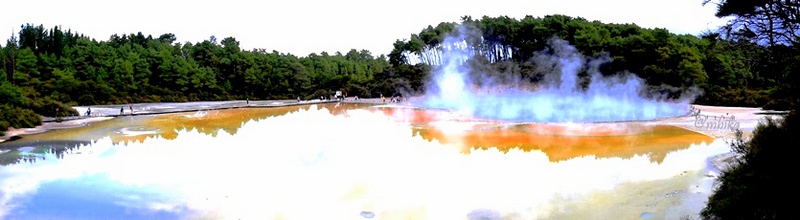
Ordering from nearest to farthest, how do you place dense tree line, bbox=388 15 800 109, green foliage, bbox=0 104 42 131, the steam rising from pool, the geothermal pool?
the geothermal pool
green foliage, bbox=0 104 42 131
the steam rising from pool
dense tree line, bbox=388 15 800 109

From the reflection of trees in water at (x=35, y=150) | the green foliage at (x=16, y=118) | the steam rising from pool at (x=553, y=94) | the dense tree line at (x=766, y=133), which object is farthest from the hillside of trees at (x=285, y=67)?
the dense tree line at (x=766, y=133)

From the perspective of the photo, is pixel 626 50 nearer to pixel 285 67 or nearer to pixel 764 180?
pixel 285 67

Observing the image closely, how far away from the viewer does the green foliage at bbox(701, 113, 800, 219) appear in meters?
5.69

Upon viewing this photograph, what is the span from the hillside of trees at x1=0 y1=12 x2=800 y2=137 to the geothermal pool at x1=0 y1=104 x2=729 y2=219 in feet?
31.0

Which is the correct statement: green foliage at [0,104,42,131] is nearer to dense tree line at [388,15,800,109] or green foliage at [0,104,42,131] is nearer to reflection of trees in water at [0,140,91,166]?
reflection of trees in water at [0,140,91,166]

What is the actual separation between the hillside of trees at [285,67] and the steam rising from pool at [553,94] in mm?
1070

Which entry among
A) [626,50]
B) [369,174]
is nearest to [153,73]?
[626,50]

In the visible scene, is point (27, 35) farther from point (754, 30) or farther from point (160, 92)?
point (754, 30)

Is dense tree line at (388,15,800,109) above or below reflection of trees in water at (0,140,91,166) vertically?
above

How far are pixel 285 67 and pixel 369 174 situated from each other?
4888 cm

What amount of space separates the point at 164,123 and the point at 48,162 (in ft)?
42.5

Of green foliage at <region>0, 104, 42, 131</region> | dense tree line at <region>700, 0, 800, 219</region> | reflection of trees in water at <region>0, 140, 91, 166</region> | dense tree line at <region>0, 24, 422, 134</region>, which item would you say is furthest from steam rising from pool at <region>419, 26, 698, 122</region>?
green foliage at <region>0, 104, 42, 131</region>

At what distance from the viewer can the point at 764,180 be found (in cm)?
595

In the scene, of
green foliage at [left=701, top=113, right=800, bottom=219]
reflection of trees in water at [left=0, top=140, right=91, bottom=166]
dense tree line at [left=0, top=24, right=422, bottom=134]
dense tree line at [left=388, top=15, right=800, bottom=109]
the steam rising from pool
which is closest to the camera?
green foliage at [left=701, top=113, right=800, bottom=219]
